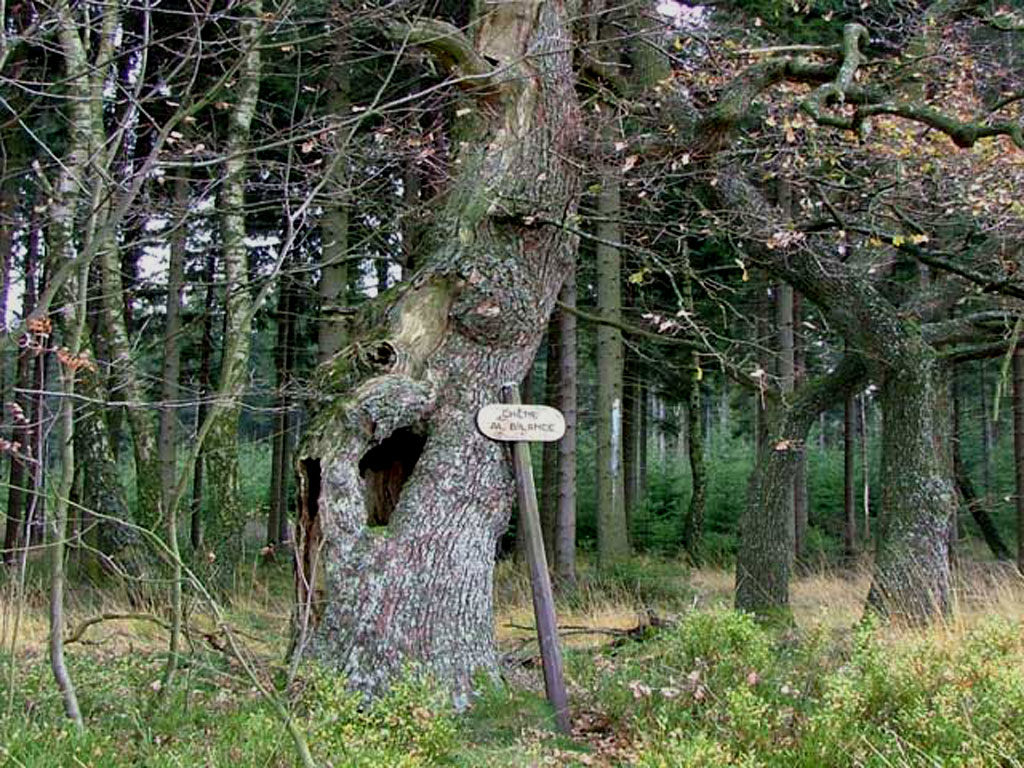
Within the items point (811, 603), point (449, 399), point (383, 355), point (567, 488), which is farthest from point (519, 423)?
point (811, 603)

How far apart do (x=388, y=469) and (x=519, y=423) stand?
1.09 meters

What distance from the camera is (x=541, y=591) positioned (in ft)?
18.5

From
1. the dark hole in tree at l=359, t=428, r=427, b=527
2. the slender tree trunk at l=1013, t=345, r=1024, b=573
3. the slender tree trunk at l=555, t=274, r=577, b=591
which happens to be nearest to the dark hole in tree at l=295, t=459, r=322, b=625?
the dark hole in tree at l=359, t=428, r=427, b=527

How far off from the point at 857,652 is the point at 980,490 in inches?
940

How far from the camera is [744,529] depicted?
31.2 ft

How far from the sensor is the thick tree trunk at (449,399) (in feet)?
18.3

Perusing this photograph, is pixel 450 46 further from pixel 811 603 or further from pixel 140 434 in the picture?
pixel 811 603

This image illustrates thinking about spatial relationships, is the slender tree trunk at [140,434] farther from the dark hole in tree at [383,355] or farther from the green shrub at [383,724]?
the green shrub at [383,724]

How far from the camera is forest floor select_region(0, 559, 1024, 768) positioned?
4066 mm

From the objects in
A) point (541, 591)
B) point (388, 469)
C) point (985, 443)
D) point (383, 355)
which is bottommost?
point (541, 591)

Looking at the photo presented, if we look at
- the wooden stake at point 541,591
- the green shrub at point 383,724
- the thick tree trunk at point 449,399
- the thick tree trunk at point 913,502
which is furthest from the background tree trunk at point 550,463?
the green shrub at point 383,724

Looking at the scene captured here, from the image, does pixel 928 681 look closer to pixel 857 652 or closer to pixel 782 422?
pixel 857 652

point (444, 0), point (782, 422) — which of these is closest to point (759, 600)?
point (782, 422)

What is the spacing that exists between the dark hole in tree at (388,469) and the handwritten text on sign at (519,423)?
1.83ft
